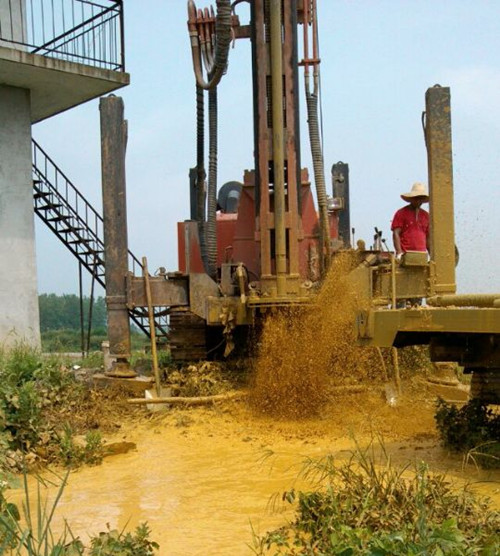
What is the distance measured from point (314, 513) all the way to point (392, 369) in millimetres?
5408

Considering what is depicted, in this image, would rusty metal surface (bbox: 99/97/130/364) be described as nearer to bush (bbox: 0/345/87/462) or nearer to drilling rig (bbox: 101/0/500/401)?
drilling rig (bbox: 101/0/500/401)

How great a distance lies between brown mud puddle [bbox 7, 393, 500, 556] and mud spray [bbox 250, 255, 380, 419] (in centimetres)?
22

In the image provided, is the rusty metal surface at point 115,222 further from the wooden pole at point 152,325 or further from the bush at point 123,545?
the bush at point 123,545

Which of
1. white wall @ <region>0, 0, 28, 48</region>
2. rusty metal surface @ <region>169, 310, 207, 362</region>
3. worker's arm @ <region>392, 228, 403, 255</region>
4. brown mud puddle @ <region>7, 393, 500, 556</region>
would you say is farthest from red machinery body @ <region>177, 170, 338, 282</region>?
white wall @ <region>0, 0, 28, 48</region>

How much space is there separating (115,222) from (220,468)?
4.15 metres

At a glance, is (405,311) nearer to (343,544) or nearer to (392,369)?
(343,544)

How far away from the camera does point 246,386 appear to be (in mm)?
9188

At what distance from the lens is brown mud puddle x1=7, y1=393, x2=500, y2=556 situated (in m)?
4.89

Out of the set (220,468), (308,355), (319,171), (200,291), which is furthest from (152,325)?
(220,468)

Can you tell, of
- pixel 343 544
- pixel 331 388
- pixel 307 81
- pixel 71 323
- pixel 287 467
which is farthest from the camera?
pixel 71 323

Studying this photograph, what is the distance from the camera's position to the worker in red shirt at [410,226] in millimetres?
10227

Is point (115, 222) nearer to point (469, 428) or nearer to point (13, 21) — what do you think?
point (13, 21)

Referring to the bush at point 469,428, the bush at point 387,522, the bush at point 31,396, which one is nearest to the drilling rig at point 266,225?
the bush at point 31,396

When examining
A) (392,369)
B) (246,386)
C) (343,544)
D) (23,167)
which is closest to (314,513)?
(343,544)
